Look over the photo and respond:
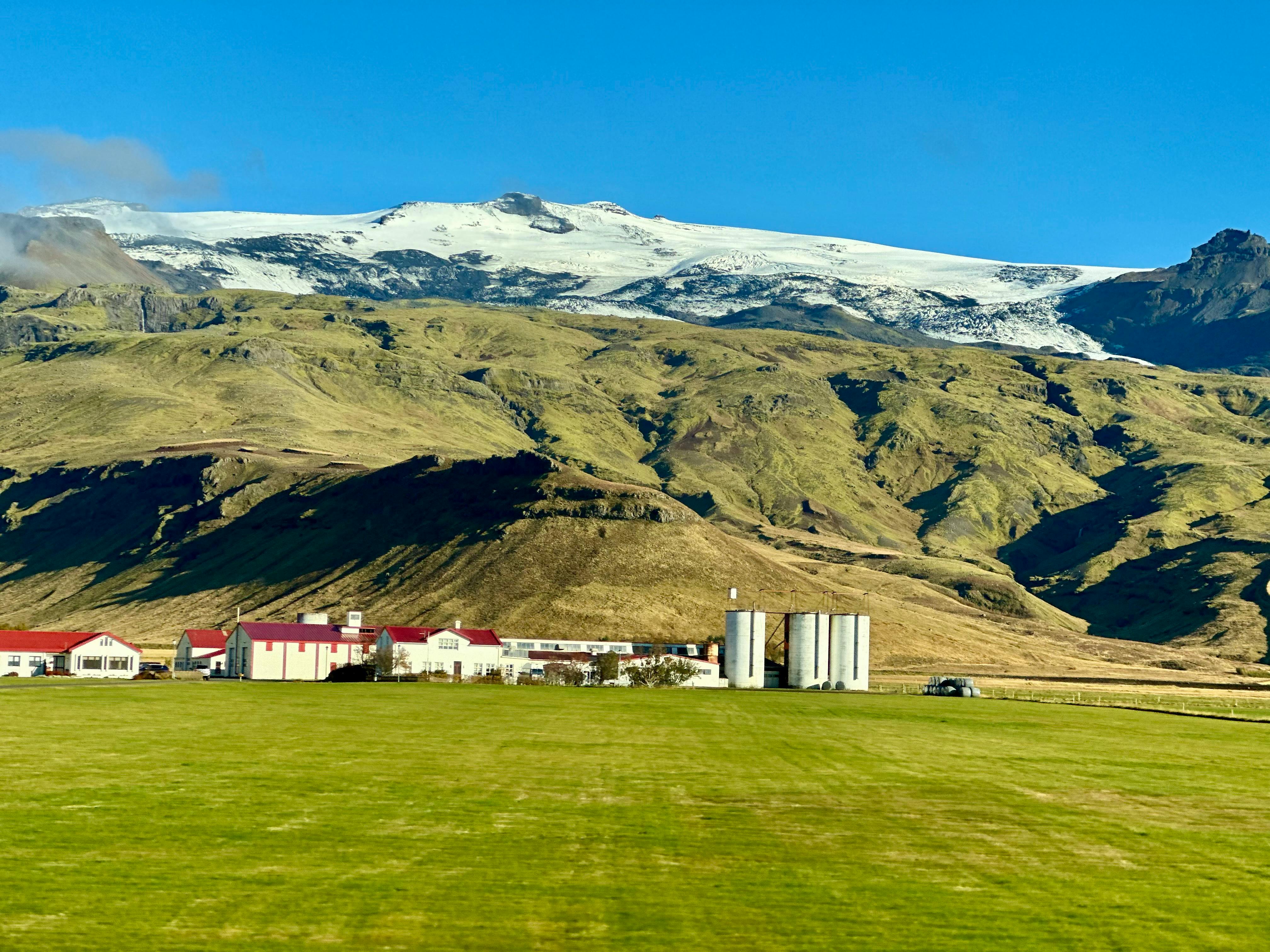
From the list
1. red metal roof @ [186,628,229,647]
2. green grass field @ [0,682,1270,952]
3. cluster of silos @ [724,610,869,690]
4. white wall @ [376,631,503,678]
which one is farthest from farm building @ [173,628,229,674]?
green grass field @ [0,682,1270,952]

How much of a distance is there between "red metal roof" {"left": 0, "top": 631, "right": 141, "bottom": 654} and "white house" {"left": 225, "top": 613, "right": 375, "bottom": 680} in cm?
1098

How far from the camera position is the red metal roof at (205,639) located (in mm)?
171250

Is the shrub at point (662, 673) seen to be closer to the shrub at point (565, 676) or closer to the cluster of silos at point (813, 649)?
the shrub at point (565, 676)

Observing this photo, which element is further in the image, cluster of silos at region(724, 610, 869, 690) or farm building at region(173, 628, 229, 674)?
farm building at region(173, 628, 229, 674)

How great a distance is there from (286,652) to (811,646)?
56290 mm

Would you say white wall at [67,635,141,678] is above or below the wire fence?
above

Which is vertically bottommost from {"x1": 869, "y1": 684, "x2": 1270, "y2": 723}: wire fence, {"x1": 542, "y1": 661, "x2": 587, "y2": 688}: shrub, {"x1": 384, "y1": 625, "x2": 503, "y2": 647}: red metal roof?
{"x1": 869, "y1": 684, "x2": 1270, "y2": 723}: wire fence

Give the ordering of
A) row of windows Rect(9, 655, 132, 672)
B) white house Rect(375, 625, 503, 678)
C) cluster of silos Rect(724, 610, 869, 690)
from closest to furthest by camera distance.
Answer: row of windows Rect(9, 655, 132, 672) < cluster of silos Rect(724, 610, 869, 690) < white house Rect(375, 625, 503, 678)

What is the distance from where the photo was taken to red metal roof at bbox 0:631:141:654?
14875 cm

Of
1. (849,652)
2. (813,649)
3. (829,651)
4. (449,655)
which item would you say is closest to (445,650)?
(449,655)

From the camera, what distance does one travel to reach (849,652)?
6142 inches

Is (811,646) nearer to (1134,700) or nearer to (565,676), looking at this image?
(565,676)

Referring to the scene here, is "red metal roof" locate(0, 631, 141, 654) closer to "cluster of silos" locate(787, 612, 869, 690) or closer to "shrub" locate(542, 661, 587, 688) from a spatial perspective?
"shrub" locate(542, 661, 587, 688)

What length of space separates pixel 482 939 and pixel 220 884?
23.9 ft
